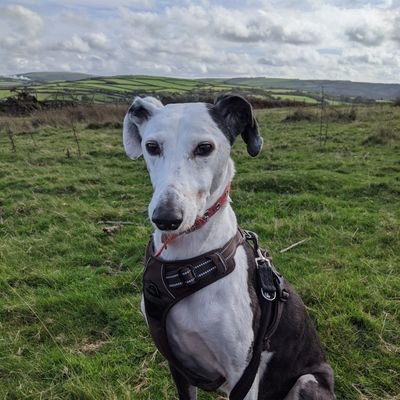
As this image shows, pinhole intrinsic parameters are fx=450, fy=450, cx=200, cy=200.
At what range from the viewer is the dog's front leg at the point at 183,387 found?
340 centimetres

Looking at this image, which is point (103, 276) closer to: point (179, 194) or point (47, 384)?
point (47, 384)

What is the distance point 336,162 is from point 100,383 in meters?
9.84

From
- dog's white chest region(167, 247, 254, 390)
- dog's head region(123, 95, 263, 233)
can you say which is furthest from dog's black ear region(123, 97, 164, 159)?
dog's white chest region(167, 247, 254, 390)

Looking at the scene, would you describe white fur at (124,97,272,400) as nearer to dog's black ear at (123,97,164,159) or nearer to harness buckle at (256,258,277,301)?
dog's black ear at (123,97,164,159)

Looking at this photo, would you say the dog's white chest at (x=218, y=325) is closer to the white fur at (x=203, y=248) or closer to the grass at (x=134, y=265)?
the white fur at (x=203, y=248)

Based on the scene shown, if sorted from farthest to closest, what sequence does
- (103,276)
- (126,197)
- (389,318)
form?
1. (126,197)
2. (103,276)
3. (389,318)

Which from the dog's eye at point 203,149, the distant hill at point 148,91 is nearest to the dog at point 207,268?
the dog's eye at point 203,149

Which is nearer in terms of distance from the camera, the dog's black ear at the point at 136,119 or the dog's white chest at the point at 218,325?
the dog's white chest at the point at 218,325

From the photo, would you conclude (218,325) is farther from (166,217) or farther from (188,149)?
(188,149)

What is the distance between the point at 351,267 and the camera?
244 inches

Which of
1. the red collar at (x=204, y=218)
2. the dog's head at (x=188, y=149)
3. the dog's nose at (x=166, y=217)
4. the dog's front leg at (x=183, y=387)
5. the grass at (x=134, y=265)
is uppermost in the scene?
the dog's head at (x=188, y=149)

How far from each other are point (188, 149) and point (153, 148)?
239 mm

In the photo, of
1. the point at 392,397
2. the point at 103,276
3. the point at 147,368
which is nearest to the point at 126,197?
the point at 103,276

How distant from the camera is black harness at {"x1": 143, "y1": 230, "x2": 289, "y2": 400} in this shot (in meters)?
2.76
